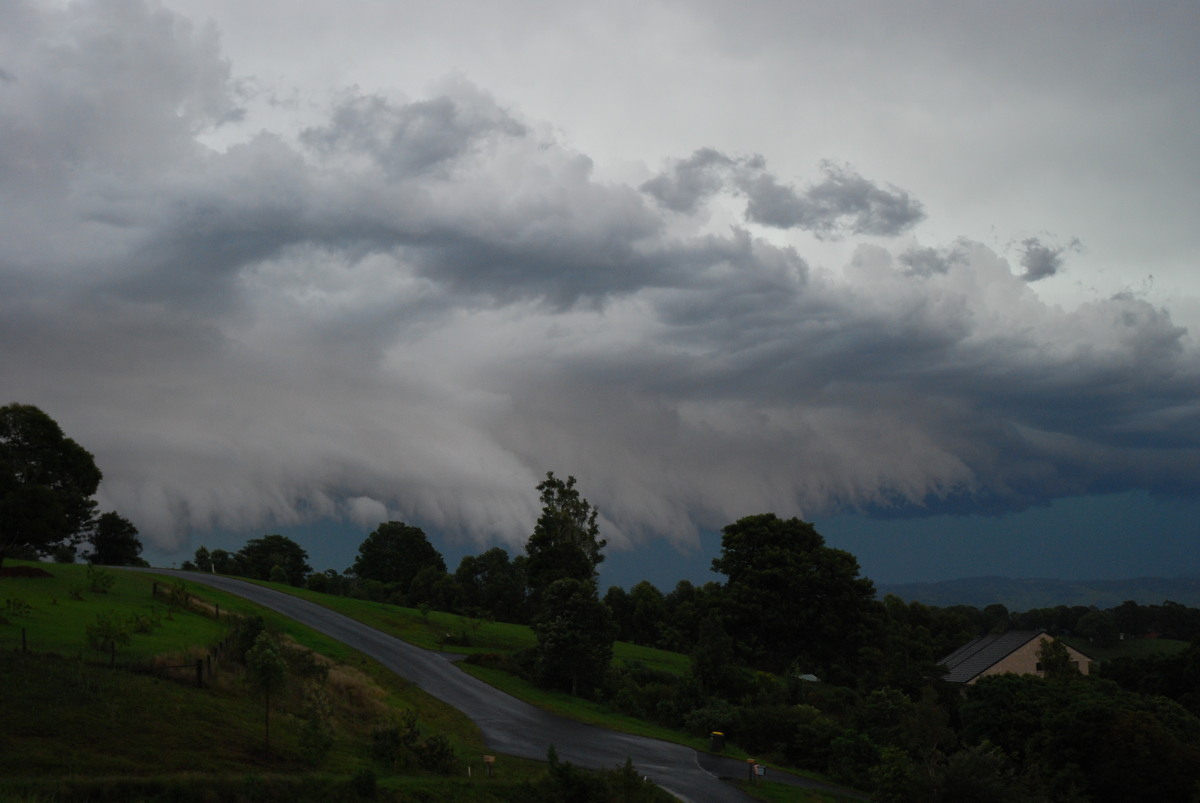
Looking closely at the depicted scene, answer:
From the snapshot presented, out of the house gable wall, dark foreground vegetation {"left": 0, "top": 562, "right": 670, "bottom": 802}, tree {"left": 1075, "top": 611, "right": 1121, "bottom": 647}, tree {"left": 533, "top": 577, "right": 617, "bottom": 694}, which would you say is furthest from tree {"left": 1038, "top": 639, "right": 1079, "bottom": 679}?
tree {"left": 1075, "top": 611, "right": 1121, "bottom": 647}

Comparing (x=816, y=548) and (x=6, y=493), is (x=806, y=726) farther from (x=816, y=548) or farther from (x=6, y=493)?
(x=6, y=493)

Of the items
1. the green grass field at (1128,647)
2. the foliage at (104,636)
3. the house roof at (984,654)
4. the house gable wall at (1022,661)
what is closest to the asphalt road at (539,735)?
the foliage at (104,636)

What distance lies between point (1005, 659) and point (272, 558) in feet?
272

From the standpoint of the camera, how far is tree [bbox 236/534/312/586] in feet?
347

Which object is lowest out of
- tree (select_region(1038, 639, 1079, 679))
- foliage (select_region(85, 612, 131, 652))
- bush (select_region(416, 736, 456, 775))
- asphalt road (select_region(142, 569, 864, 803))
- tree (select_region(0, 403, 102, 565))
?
asphalt road (select_region(142, 569, 864, 803))

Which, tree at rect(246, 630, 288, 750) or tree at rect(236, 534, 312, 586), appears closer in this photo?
tree at rect(246, 630, 288, 750)

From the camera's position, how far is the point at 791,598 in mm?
Answer: 77688

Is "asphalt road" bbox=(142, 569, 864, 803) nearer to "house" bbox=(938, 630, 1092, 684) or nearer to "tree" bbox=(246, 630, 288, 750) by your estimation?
"tree" bbox=(246, 630, 288, 750)

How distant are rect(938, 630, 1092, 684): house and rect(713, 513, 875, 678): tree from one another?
955 cm

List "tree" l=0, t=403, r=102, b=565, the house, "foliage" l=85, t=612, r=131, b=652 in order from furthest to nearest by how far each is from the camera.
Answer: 1. the house
2. "tree" l=0, t=403, r=102, b=565
3. "foliage" l=85, t=612, r=131, b=652

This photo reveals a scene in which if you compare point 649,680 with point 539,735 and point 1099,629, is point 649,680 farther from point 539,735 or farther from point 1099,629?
point 1099,629

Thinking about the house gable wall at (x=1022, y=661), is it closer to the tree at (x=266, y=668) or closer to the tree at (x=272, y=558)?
the tree at (x=266, y=668)

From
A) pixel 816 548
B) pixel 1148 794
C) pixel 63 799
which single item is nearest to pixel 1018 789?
pixel 1148 794

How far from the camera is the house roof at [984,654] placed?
63.2 meters
